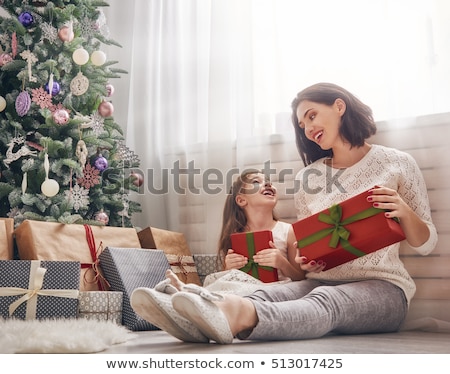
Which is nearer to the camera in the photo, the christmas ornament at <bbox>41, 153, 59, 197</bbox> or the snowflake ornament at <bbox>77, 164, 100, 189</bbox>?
the christmas ornament at <bbox>41, 153, 59, 197</bbox>

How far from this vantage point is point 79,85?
216 cm

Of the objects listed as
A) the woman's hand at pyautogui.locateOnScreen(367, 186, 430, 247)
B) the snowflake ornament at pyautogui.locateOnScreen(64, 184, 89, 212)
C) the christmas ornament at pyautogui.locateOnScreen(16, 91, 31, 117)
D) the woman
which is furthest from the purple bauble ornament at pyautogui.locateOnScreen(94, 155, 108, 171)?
the woman's hand at pyautogui.locateOnScreen(367, 186, 430, 247)

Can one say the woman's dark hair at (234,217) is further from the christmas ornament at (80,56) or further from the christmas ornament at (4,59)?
the christmas ornament at (4,59)

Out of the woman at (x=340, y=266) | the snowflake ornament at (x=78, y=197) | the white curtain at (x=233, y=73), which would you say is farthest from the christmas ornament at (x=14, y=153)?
the woman at (x=340, y=266)

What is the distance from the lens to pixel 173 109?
8.57ft

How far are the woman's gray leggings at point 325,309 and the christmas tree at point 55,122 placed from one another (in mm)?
902

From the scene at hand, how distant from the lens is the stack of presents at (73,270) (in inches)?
64.5

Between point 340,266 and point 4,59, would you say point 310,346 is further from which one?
point 4,59

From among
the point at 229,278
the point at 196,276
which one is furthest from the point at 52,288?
the point at 196,276

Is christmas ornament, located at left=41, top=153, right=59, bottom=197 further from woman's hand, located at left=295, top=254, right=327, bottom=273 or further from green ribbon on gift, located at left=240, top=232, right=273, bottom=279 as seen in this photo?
woman's hand, located at left=295, top=254, right=327, bottom=273

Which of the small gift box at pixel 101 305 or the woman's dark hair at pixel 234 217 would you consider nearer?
the small gift box at pixel 101 305

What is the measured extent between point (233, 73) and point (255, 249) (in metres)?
0.92

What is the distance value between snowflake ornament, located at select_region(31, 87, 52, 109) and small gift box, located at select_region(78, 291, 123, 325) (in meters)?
0.80

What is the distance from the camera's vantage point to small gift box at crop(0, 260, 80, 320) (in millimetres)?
1622
